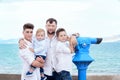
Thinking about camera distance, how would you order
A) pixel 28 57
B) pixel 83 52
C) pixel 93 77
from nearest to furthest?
pixel 28 57 < pixel 83 52 < pixel 93 77

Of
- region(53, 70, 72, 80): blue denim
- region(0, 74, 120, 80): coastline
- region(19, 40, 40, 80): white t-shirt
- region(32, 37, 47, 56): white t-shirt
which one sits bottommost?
region(0, 74, 120, 80): coastline

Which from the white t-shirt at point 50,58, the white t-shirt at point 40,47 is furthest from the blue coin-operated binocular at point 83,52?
the white t-shirt at point 40,47

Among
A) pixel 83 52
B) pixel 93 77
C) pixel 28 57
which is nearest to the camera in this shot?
pixel 28 57

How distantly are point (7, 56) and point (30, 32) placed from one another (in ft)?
114

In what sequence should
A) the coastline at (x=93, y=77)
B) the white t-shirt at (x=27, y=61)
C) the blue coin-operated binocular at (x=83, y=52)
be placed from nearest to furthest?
the white t-shirt at (x=27, y=61), the blue coin-operated binocular at (x=83, y=52), the coastline at (x=93, y=77)

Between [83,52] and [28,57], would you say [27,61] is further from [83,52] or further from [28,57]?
[83,52]

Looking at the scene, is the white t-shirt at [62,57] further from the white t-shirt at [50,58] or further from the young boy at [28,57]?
the young boy at [28,57]

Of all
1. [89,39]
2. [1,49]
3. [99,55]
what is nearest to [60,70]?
[89,39]

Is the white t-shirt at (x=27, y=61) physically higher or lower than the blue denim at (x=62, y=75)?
higher

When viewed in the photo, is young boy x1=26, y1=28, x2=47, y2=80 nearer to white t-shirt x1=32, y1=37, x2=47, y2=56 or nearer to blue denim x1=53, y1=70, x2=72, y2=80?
white t-shirt x1=32, y1=37, x2=47, y2=56

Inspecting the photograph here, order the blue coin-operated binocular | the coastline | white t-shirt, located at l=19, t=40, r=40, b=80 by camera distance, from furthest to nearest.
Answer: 1. the coastline
2. the blue coin-operated binocular
3. white t-shirt, located at l=19, t=40, r=40, b=80

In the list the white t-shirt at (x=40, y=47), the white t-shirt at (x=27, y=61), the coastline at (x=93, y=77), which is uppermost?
→ the white t-shirt at (x=40, y=47)

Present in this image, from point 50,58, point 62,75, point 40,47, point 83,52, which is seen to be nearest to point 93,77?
point 83,52

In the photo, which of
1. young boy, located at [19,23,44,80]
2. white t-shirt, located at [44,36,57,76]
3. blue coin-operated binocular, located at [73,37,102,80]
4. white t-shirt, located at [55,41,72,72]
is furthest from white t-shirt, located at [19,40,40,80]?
blue coin-operated binocular, located at [73,37,102,80]
